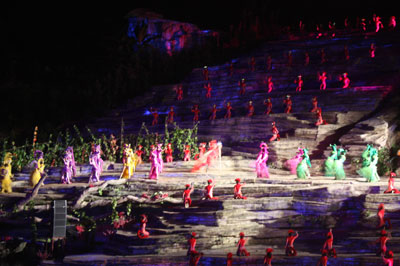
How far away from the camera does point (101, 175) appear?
16453 millimetres

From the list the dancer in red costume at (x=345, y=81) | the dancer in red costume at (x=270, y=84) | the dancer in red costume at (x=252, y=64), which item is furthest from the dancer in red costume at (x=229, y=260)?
the dancer in red costume at (x=252, y=64)

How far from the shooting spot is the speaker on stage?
12.9 meters

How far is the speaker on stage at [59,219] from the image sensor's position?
12875 millimetres

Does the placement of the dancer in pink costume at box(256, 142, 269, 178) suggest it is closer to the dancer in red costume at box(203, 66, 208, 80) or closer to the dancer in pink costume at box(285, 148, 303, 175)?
the dancer in pink costume at box(285, 148, 303, 175)

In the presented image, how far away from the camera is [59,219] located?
1291 cm

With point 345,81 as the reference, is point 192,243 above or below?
below

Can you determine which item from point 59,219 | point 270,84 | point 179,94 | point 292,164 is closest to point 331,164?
point 292,164

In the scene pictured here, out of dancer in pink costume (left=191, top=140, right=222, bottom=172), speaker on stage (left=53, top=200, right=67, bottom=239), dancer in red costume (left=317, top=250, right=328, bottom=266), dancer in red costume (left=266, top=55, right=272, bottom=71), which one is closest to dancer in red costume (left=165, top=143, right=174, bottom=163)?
dancer in pink costume (left=191, top=140, right=222, bottom=172)

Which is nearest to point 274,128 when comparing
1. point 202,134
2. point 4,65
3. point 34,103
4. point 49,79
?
point 202,134

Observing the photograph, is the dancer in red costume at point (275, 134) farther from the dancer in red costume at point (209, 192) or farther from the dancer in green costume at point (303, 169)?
the dancer in red costume at point (209, 192)

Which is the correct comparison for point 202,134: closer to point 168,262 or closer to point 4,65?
point 168,262

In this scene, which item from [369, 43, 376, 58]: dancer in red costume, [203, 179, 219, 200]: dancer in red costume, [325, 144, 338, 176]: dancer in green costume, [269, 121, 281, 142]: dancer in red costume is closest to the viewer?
[203, 179, 219, 200]: dancer in red costume

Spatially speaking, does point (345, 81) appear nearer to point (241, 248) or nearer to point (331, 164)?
point (331, 164)

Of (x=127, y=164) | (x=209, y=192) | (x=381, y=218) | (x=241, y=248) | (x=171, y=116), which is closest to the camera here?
(x=241, y=248)
